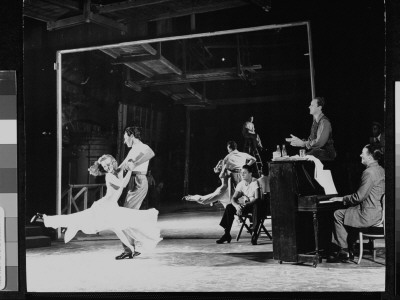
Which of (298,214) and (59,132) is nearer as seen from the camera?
(298,214)

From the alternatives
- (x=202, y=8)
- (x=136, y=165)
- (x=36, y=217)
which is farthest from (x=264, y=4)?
(x=36, y=217)

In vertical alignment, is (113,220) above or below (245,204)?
below

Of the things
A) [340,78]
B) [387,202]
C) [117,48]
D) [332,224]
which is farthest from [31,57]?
[387,202]

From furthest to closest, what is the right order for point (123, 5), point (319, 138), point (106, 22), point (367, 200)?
point (106, 22) → point (123, 5) → point (319, 138) → point (367, 200)

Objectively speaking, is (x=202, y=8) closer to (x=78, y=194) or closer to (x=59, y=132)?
(x=59, y=132)

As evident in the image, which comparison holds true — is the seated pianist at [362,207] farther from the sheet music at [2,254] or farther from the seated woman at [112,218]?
the sheet music at [2,254]

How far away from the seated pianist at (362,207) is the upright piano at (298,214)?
0.30ft

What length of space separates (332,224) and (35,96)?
3.30 m

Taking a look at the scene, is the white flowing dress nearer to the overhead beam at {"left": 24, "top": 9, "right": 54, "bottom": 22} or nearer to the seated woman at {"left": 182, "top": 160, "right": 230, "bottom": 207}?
the seated woman at {"left": 182, "top": 160, "right": 230, "bottom": 207}

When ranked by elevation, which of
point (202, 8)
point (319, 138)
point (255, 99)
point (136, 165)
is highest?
point (202, 8)

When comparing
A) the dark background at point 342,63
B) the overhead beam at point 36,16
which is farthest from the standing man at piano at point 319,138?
the overhead beam at point 36,16

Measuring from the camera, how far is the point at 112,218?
204 inches

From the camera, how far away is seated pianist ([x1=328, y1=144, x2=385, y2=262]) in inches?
186

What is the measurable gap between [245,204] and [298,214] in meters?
0.55
